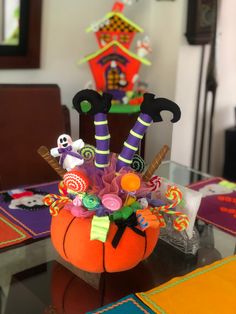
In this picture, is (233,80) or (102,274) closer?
(102,274)

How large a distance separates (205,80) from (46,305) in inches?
86.6

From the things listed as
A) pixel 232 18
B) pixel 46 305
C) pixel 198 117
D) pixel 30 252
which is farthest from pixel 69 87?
pixel 46 305

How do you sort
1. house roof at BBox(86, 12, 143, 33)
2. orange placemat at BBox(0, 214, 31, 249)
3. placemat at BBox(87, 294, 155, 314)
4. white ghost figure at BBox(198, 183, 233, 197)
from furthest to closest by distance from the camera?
house roof at BBox(86, 12, 143, 33), white ghost figure at BBox(198, 183, 233, 197), orange placemat at BBox(0, 214, 31, 249), placemat at BBox(87, 294, 155, 314)

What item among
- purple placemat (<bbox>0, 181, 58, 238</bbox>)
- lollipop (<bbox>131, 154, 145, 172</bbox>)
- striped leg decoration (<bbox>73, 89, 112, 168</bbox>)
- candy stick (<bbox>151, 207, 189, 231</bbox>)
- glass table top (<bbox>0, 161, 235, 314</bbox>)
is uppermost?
striped leg decoration (<bbox>73, 89, 112, 168</bbox>)

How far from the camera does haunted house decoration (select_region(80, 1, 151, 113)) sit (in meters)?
2.35

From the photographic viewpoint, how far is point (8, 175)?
1.93m

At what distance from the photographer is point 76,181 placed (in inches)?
38.1

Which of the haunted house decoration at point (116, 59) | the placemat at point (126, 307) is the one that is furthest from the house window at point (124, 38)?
the placemat at point (126, 307)

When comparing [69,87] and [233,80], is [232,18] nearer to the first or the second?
[233,80]

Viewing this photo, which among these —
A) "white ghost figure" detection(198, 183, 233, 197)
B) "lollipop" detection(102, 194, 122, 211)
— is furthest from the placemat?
"white ghost figure" detection(198, 183, 233, 197)

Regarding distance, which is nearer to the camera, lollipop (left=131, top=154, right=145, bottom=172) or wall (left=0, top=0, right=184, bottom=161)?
lollipop (left=131, top=154, right=145, bottom=172)

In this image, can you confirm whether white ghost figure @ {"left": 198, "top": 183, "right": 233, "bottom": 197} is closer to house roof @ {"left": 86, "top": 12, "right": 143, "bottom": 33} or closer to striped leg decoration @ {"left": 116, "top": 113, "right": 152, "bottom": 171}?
striped leg decoration @ {"left": 116, "top": 113, "right": 152, "bottom": 171}

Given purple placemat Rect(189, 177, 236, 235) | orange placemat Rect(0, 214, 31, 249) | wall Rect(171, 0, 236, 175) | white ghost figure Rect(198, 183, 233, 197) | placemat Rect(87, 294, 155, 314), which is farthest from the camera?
wall Rect(171, 0, 236, 175)

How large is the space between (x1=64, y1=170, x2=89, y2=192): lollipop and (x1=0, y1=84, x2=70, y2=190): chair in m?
0.93
